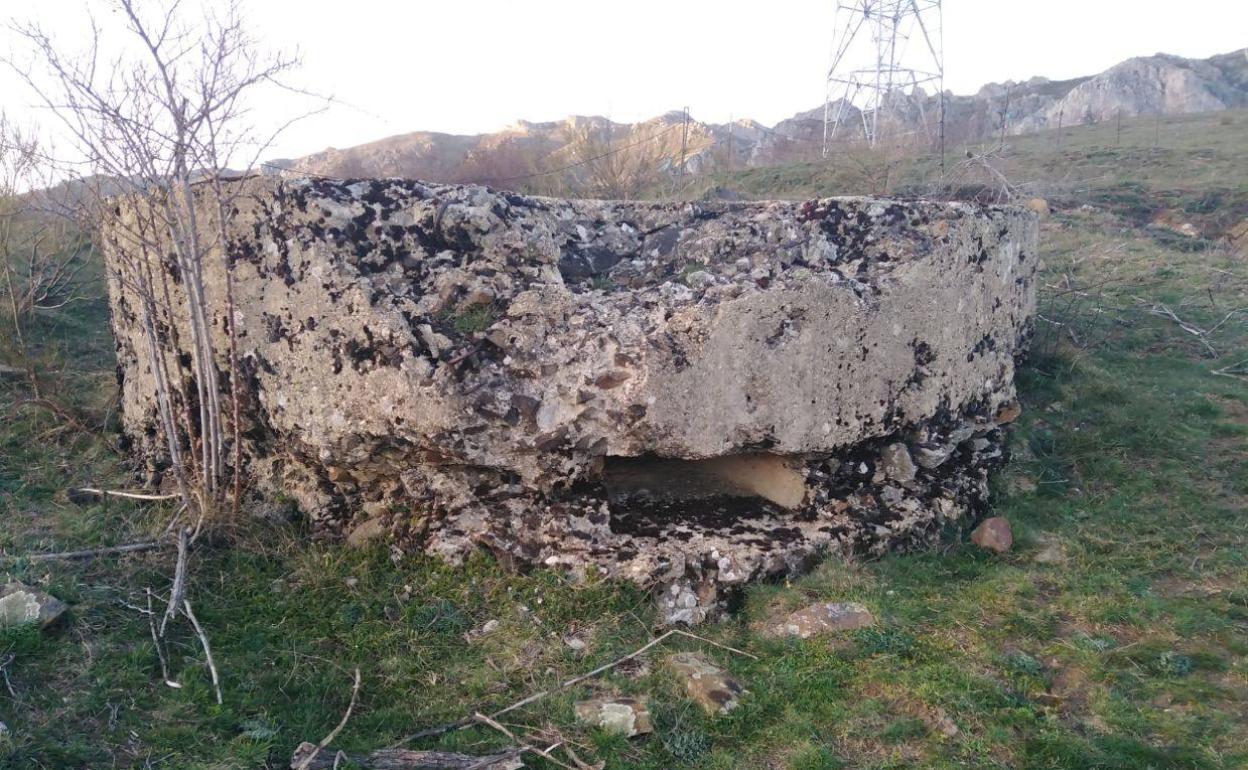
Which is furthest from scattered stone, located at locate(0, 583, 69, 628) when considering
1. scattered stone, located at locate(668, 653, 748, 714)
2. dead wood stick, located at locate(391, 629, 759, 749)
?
scattered stone, located at locate(668, 653, 748, 714)

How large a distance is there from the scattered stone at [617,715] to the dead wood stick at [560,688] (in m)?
0.14

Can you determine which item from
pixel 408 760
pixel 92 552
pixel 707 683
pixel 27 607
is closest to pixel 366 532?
pixel 92 552

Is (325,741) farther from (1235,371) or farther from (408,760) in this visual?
(1235,371)

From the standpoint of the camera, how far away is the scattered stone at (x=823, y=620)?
3.65m

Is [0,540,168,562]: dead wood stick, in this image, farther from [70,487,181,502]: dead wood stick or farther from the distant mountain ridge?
the distant mountain ridge

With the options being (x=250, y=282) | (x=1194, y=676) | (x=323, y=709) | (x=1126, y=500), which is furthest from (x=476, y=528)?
(x=1126, y=500)

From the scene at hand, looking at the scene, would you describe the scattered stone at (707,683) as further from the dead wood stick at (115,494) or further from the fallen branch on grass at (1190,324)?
the fallen branch on grass at (1190,324)

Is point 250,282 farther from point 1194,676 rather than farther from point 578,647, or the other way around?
point 1194,676

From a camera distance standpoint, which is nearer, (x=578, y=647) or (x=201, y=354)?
(x=578, y=647)

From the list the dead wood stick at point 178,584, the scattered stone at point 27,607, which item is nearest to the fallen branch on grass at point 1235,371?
the dead wood stick at point 178,584

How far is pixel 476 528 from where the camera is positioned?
4082 mm

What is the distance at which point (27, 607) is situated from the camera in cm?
321

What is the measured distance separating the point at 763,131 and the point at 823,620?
3343 cm

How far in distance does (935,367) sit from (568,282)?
6.92 ft
